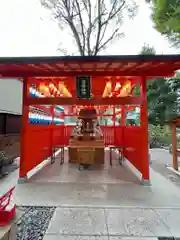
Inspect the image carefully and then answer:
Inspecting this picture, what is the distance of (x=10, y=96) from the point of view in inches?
300

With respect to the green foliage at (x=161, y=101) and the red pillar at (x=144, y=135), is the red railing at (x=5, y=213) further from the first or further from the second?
the green foliage at (x=161, y=101)

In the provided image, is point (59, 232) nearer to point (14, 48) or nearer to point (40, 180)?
point (40, 180)

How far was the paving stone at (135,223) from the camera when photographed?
95.7 inches

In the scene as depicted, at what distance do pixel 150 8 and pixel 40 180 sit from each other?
10.2m

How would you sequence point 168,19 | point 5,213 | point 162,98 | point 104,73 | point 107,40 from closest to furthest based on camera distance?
point 5,213 < point 104,73 < point 168,19 < point 162,98 < point 107,40

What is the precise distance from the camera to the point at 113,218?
2811 mm

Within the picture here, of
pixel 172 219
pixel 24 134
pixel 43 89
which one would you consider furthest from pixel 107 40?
pixel 172 219

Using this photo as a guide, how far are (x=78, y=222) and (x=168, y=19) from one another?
880cm

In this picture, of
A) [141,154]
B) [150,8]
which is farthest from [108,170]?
[150,8]

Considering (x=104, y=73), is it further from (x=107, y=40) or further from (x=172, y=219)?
(x=107, y=40)

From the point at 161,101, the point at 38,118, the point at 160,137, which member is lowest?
the point at 160,137

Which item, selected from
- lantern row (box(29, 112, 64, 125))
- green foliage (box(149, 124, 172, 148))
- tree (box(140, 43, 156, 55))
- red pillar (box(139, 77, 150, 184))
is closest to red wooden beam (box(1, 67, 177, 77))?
red pillar (box(139, 77, 150, 184))

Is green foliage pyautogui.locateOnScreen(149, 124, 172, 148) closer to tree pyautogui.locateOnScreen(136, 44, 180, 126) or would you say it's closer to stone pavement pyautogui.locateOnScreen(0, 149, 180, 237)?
tree pyautogui.locateOnScreen(136, 44, 180, 126)

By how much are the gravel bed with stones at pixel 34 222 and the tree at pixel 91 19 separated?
10.9 metres
